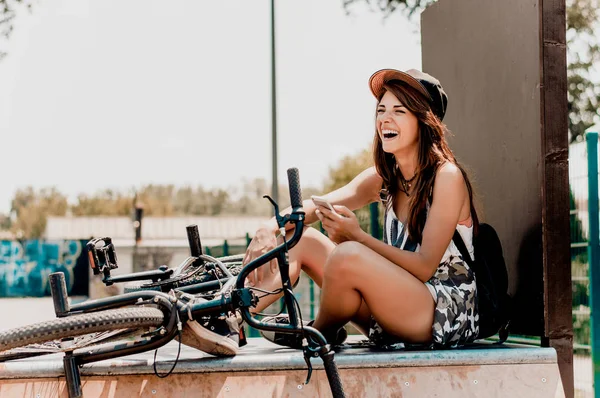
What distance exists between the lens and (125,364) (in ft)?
10.2

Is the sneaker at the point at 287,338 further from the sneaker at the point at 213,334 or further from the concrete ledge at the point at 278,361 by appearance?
the sneaker at the point at 213,334

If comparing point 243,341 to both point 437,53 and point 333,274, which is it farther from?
point 437,53

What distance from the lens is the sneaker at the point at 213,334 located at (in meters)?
3.01

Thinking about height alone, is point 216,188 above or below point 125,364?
above

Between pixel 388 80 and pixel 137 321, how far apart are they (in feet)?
5.41

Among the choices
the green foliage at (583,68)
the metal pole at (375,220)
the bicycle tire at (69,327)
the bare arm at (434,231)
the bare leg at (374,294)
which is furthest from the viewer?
the green foliage at (583,68)

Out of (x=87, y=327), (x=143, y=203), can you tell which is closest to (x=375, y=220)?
(x=87, y=327)

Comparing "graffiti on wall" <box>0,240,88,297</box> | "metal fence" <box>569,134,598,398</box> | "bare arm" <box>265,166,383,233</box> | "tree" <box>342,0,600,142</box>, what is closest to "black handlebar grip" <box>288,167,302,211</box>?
"bare arm" <box>265,166,383,233</box>

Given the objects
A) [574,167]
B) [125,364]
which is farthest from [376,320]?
[574,167]

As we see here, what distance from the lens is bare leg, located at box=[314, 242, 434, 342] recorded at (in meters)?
3.23

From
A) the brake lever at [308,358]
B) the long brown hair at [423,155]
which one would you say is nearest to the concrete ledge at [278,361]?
the brake lever at [308,358]

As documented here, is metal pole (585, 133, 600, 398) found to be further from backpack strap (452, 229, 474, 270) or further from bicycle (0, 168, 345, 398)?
bicycle (0, 168, 345, 398)

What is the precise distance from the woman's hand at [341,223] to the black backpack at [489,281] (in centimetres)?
57

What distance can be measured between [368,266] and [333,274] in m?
0.15
